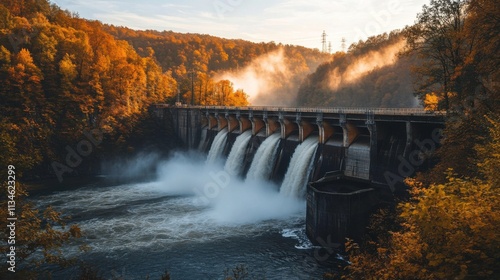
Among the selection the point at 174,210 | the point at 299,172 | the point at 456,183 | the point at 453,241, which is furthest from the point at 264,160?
the point at 453,241

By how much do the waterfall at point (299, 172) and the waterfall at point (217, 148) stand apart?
66.2 ft

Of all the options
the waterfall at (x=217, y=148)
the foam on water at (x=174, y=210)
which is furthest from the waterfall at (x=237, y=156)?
the waterfall at (x=217, y=148)

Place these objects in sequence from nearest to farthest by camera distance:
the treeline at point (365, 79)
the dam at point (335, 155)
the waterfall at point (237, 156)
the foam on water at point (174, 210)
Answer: the dam at point (335, 155)
the foam on water at point (174, 210)
the waterfall at point (237, 156)
the treeline at point (365, 79)

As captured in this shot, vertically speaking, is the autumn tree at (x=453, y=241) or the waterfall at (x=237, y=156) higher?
the autumn tree at (x=453, y=241)

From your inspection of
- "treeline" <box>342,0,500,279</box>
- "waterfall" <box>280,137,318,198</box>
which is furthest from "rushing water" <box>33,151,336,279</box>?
"treeline" <box>342,0,500,279</box>

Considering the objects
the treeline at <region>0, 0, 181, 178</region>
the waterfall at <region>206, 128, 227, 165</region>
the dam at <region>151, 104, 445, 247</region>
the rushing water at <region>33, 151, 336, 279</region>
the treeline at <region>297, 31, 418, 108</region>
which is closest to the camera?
the rushing water at <region>33, 151, 336, 279</region>

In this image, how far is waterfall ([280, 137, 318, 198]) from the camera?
3744 cm

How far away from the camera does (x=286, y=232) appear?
30.9 meters

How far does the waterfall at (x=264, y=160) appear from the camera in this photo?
4447cm

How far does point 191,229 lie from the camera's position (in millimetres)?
32531

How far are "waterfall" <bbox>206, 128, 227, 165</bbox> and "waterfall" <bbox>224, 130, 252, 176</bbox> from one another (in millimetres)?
4502

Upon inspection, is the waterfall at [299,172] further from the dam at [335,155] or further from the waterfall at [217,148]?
the waterfall at [217,148]

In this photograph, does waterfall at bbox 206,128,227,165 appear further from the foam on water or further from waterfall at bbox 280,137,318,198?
waterfall at bbox 280,137,318,198

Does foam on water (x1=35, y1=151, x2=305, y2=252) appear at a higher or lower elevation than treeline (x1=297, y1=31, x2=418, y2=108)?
lower
